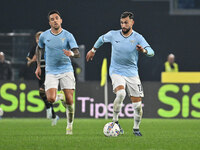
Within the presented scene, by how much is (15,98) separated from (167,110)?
442 centimetres

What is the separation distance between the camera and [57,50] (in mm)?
12625

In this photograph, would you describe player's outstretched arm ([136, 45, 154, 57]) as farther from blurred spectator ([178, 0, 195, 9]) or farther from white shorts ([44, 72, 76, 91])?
blurred spectator ([178, 0, 195, 9])

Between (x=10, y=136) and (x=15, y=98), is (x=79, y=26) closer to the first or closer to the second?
(x=15, y=98)

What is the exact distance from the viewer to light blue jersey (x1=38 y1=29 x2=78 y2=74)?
12570 millimetres

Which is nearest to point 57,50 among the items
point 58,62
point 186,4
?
point 58,62

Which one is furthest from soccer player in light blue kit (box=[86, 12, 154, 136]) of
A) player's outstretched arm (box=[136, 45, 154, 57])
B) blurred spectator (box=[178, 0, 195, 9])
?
blurred spectator (box=[178, 0, 195, 9])

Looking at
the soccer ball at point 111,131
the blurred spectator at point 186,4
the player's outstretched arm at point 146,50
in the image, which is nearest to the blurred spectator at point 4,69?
the blurred spectator at point 186,4

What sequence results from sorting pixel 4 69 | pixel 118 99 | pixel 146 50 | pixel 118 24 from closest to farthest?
1. pixel 146 50
2. pixel 118 99
3. pixel 4 69
4. pixel 118 24

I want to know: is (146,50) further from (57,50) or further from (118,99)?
(57,50)

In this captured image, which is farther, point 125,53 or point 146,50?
point 125,53

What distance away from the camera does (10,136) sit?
1235 centimetres

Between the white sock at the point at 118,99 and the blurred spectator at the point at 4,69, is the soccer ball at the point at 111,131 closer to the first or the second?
the white sock at the point at 118,99

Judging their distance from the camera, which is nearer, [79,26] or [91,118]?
[91,118]

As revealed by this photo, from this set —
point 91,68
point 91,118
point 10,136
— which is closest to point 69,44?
point 10,136
